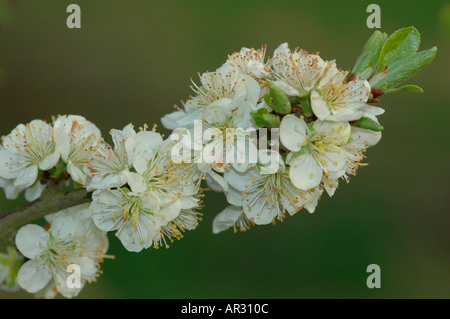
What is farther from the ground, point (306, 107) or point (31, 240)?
point (306, 107)

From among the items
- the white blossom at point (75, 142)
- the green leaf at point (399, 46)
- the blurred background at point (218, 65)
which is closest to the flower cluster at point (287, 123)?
the green leaf at point (399, 46)

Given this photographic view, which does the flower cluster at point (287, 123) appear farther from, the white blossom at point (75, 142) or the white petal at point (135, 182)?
the white blossom at point (75, 142)

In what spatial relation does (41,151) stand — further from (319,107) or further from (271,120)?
(319,107)

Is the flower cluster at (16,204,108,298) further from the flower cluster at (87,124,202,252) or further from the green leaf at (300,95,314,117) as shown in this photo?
the green leaf at (300,95,314,117)

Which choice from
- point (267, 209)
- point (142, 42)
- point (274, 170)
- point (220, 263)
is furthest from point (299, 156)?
point (142, 42)

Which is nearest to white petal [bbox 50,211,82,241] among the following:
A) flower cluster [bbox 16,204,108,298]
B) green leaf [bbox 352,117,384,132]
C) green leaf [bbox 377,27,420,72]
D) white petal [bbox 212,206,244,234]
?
flower cluster [bbox 16,204,108,298]

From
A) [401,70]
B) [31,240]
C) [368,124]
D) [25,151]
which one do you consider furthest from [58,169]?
[401,70]
